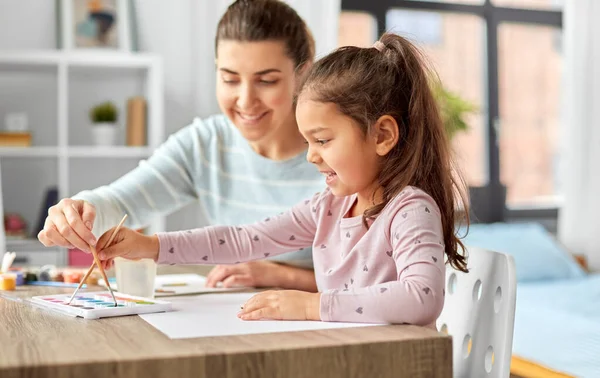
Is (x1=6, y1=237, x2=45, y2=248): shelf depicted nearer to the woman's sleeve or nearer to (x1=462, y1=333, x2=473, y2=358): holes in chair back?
the woman's sleeve

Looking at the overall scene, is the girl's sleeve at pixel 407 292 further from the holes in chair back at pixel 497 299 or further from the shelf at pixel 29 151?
the shelf at pixel 29 151

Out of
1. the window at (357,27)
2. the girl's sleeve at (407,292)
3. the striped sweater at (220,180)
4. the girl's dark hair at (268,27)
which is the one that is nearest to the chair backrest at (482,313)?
the girl's sleeve at (407,292)

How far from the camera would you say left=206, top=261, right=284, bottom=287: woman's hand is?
1.52 meters

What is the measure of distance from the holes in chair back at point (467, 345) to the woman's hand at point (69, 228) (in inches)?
23.6

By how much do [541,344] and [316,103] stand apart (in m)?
1.60

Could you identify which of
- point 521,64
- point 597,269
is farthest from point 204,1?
point 597,269

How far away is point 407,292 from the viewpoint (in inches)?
41.3

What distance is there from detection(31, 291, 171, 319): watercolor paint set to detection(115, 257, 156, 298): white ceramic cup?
3.2 inches

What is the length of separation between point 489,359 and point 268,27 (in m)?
0.77

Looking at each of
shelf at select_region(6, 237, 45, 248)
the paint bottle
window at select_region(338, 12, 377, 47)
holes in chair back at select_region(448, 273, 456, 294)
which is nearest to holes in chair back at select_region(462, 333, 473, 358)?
holes in chair back at select_region(448, 273, 456, 294)

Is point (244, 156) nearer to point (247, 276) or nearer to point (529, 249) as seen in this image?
point (247, 276)

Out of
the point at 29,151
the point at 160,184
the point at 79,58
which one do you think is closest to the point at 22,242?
the point at 29,151

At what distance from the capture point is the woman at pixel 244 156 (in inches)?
63.5

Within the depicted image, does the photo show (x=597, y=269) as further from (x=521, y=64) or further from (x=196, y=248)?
(x=196, y=248)
